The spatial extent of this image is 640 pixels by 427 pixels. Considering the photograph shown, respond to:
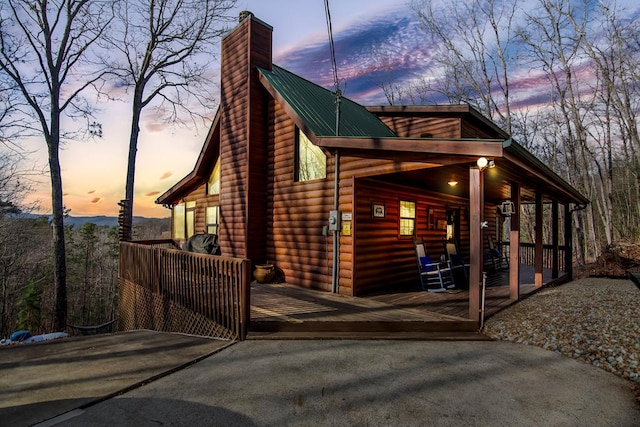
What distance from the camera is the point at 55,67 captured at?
1182 cm

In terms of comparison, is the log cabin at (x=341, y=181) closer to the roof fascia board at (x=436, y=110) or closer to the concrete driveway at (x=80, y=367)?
the roof fascia board at (x=436, y=110)

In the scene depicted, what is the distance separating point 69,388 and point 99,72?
13914 millimetres

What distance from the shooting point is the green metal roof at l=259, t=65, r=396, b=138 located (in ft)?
24.2

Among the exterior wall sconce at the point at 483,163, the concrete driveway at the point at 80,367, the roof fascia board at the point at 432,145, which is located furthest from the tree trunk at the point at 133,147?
the exterior wall sconce at the point at 483,163

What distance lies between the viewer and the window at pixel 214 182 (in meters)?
10.3

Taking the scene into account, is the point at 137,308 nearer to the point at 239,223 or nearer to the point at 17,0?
the point at 239,223

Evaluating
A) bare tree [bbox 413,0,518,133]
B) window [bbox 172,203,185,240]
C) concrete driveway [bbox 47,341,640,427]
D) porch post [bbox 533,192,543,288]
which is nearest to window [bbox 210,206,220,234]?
window [bbox 172,203,185,240]

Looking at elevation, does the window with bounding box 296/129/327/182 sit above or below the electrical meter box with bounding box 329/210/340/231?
above

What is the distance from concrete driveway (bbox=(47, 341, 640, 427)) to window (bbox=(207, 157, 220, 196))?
7157mm

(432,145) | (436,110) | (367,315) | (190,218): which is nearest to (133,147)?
(190,218)

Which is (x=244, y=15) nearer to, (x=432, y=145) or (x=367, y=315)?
(x=432, y=145)

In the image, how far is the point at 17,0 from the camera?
11047 mm

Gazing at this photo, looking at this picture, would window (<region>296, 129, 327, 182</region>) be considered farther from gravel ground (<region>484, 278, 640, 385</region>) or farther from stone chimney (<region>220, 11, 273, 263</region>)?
gravel ground (<region>484, 278, 640, 385</region>)

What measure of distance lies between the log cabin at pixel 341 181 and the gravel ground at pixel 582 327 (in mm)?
641
